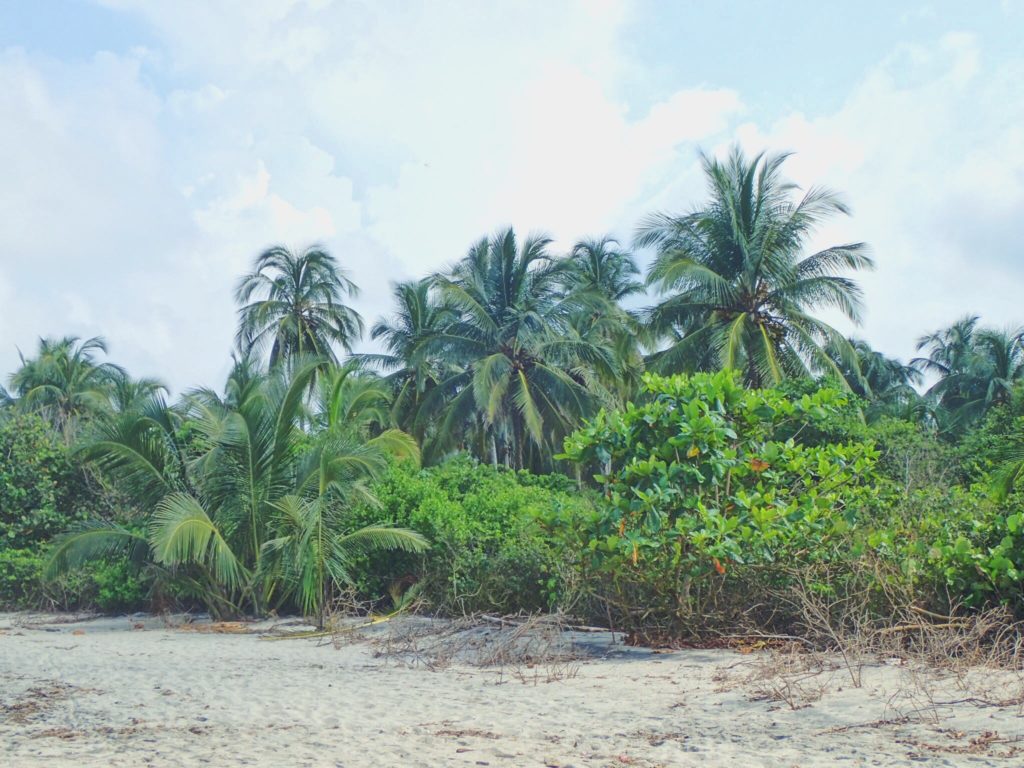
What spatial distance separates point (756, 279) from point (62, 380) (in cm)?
2723

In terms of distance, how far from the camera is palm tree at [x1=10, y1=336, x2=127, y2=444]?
117 ft

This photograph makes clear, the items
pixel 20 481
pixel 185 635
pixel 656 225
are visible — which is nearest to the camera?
pixel 185 635

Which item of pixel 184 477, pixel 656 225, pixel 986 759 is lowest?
pixel 986 759

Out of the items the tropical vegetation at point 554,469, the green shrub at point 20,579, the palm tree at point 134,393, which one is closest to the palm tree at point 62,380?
Answer: the palm tree at point 134,393

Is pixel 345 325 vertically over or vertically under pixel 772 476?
over

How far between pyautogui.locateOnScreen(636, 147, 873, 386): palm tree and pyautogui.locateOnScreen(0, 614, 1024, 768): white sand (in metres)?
14.1

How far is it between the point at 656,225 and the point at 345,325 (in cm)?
1285

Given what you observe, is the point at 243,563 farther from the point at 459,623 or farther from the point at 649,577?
the point at 649,577

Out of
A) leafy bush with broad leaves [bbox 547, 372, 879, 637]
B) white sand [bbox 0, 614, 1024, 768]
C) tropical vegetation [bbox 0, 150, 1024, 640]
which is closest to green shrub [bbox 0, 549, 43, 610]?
tropical vegetation [bbox 0, 150, 1024, 640]

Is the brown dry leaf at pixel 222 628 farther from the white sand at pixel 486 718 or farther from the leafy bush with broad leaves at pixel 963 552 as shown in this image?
the leafy bush with broad leaves at pixel 963 552

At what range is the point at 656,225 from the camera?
24281 millimetres

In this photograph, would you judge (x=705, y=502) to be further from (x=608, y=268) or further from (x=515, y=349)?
(x=608, y=268)

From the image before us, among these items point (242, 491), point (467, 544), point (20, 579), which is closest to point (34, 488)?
point (20, 579)

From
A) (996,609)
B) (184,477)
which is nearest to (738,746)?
(996,609)
